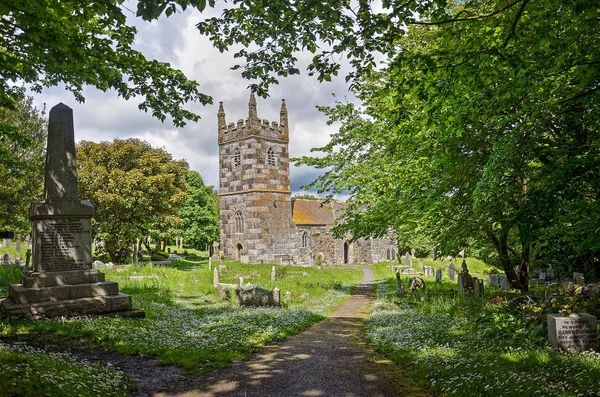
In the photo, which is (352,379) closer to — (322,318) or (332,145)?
(322,318)

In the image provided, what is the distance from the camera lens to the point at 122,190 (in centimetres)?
2806

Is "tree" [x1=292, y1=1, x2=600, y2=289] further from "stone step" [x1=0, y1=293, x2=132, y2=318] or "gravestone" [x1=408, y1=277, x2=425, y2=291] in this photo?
"stone step" [x1=0, y1=293, x2=132, y2=318]

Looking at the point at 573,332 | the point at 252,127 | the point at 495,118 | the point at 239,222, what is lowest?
the point at 573,332

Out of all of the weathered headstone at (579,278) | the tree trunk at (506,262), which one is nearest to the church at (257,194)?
the weathered headstone at (579,278)

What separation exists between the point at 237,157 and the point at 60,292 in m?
29.5

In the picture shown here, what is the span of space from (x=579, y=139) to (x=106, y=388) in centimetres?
1085

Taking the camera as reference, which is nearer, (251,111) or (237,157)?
(251,111)

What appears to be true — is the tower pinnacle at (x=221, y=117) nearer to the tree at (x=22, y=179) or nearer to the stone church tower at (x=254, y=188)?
the stone church tower at (x=254, y=188)

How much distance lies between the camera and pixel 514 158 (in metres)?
8.13

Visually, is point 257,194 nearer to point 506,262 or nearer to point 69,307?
point 506,262

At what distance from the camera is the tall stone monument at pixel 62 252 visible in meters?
9.47

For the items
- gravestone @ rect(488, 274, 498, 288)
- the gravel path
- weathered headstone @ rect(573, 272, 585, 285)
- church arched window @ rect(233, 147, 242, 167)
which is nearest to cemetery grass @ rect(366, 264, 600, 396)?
the gravel path

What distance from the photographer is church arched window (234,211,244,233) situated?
38031 mm

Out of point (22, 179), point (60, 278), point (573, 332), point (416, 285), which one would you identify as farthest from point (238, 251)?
point (573, 332)
